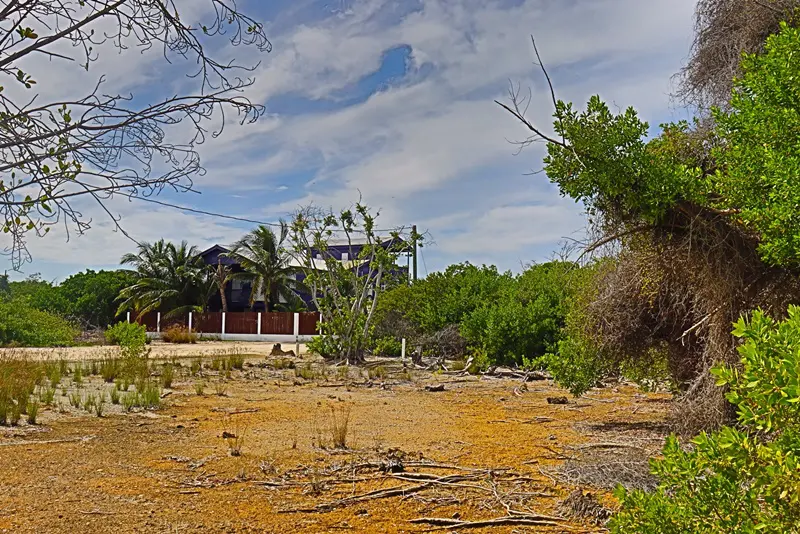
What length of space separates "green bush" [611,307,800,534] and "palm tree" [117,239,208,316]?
39.3 m

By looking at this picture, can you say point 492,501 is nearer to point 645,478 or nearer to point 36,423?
point 645,478

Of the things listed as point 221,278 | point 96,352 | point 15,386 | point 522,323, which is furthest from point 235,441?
point 221,278

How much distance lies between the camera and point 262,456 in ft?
22.2

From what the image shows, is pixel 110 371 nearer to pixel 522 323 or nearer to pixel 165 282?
pixel 522 323

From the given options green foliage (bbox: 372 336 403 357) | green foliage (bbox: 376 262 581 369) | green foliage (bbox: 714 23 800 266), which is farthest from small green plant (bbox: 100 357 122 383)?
green foliage (bbox: 714 23 800 266)

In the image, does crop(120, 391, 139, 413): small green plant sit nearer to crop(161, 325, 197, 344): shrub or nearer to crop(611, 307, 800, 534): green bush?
crop(611, 307, 800, 534): green bush

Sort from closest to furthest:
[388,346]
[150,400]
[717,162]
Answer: [717,162] < [150,400] < [388,346]

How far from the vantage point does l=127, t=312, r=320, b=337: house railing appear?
37.9 m

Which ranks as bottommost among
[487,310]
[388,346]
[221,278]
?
[388,346]

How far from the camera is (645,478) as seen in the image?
5543mm

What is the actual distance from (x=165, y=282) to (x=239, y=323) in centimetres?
496

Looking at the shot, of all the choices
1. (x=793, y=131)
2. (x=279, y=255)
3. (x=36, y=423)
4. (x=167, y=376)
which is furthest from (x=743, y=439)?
(x=279, y=255)

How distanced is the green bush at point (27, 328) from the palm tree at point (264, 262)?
1189 cm

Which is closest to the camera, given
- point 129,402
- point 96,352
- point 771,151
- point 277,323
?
point 771,151
